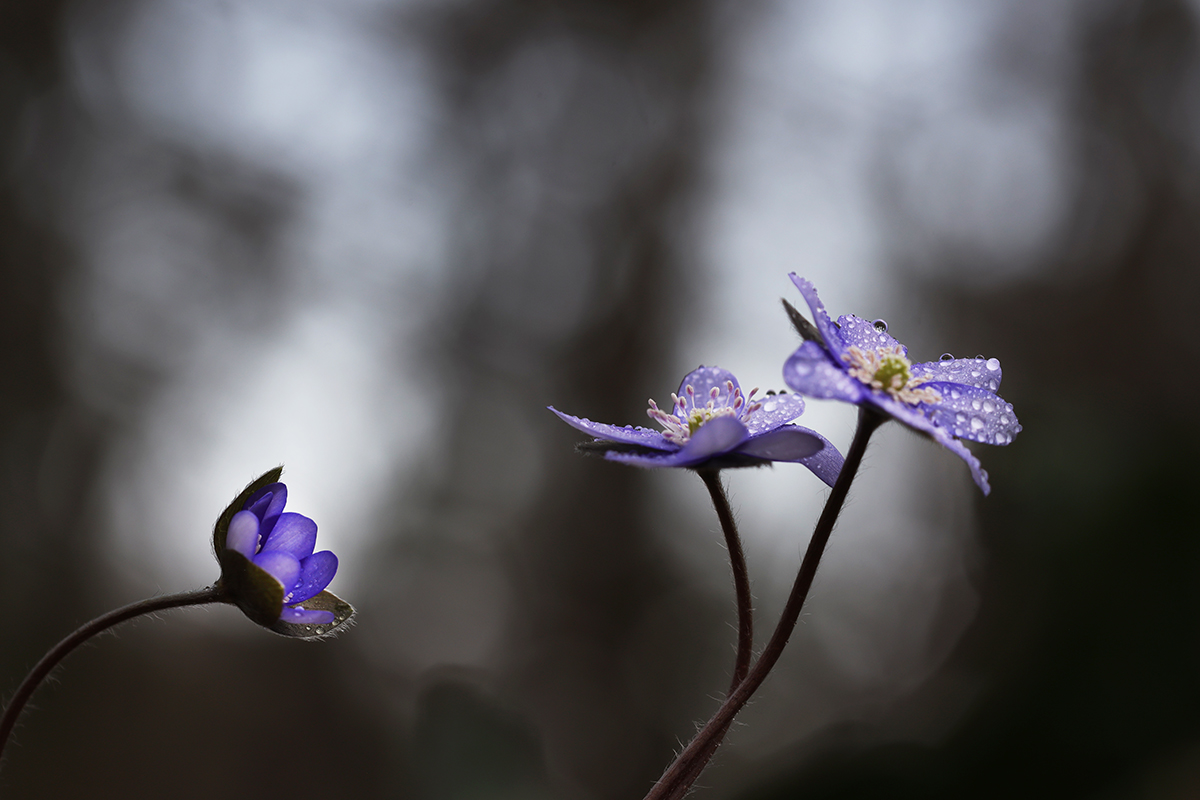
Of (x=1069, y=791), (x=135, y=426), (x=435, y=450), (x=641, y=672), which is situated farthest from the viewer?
(x=435, y=450)

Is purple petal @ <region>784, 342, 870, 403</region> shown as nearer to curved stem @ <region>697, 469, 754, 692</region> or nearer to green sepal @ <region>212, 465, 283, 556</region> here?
curved stem @ <region>697, 469, 754, 692</region>

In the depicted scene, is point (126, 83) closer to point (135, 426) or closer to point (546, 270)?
point (135, 426)

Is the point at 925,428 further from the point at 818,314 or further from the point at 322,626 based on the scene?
the point at 322,626

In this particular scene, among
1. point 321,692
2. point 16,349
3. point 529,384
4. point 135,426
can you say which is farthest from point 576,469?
point 16,349

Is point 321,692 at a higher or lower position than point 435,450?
lower

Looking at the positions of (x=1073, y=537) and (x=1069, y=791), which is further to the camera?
(x=1073, y=537)

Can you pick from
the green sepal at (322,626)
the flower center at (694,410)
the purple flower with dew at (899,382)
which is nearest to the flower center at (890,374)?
the purple flower with dew at (899,382)
